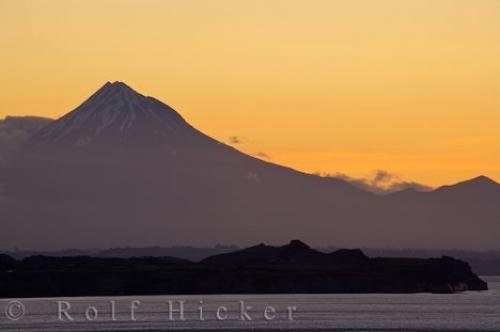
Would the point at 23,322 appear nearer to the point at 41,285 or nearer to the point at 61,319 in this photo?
the point at 61,319

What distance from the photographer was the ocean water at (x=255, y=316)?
140 meters

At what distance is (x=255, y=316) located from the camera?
156875mm

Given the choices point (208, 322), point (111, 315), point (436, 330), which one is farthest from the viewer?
point (111, 315)

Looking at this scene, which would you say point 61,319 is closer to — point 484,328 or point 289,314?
point 289,314

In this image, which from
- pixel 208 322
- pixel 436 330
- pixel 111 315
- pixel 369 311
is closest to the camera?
pixel 436 330

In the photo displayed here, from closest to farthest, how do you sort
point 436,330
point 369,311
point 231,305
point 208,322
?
point 436,330 < point 208,322 < point 369,311 < point 231,305

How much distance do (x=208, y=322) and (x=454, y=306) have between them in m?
41.7

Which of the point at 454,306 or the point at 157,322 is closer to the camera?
the point at 157,322

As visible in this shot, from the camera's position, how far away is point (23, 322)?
149 meters

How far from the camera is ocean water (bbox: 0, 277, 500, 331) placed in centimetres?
13950

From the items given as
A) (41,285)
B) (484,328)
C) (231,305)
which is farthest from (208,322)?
(41,285)

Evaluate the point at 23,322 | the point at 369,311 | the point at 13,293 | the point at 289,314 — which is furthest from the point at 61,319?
the point at 13,293

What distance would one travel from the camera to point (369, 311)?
171m

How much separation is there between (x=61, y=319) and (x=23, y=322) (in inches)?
193
